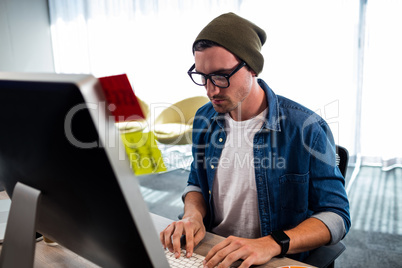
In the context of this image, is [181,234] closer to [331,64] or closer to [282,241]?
[282,241]

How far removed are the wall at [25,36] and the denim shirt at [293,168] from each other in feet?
17.9

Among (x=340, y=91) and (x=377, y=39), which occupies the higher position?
(x=377, y=39)

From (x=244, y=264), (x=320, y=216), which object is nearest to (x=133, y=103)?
(x=244, y=264)

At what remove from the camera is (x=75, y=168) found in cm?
44

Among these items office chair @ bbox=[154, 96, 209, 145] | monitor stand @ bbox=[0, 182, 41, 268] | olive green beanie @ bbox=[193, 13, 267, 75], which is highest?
olive green beanie @ bbox=[193, 13, 267, 75]

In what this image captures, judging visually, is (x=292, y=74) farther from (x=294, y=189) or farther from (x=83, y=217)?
(x=83, y=217)

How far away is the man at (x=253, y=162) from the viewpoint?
42.8 inches

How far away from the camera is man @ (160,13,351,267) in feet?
3.57

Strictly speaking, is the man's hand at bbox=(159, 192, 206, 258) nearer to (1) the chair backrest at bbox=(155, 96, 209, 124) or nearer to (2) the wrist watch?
(2) the wrist watch

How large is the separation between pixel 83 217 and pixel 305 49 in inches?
155

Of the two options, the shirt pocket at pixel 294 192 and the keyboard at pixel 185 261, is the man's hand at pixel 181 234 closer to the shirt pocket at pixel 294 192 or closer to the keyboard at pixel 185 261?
the keyboard at pixel 185 261

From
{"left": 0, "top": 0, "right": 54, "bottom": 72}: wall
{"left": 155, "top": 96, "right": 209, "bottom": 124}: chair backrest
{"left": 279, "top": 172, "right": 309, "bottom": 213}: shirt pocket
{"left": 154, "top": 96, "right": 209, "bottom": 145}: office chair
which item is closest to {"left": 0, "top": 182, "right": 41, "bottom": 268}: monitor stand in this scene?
{"left": 279, "top": 172, "right": 309, "bottom": 213}: shirt pocket

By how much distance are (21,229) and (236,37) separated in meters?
0.89

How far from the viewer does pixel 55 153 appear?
0.45m
